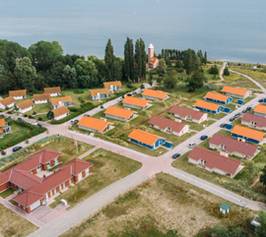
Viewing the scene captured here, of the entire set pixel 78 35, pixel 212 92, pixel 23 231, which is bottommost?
pixel 23 231

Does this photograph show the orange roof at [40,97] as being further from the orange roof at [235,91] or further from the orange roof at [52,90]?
the orange roof at [235,91]

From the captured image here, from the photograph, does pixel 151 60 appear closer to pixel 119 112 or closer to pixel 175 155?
pixel 119 112

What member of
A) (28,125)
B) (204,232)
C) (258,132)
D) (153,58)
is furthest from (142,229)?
(153,58)

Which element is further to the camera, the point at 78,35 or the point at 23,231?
the point at 78,35

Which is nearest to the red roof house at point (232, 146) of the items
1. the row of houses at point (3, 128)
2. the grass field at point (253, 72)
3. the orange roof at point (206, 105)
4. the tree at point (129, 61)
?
the orange roof at point (206, 105)

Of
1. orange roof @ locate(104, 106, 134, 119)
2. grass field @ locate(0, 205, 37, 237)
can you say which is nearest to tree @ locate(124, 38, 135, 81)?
orange roof @ locate(104, 106, 134, 119)

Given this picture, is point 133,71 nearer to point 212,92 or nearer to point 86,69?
point 86,69
